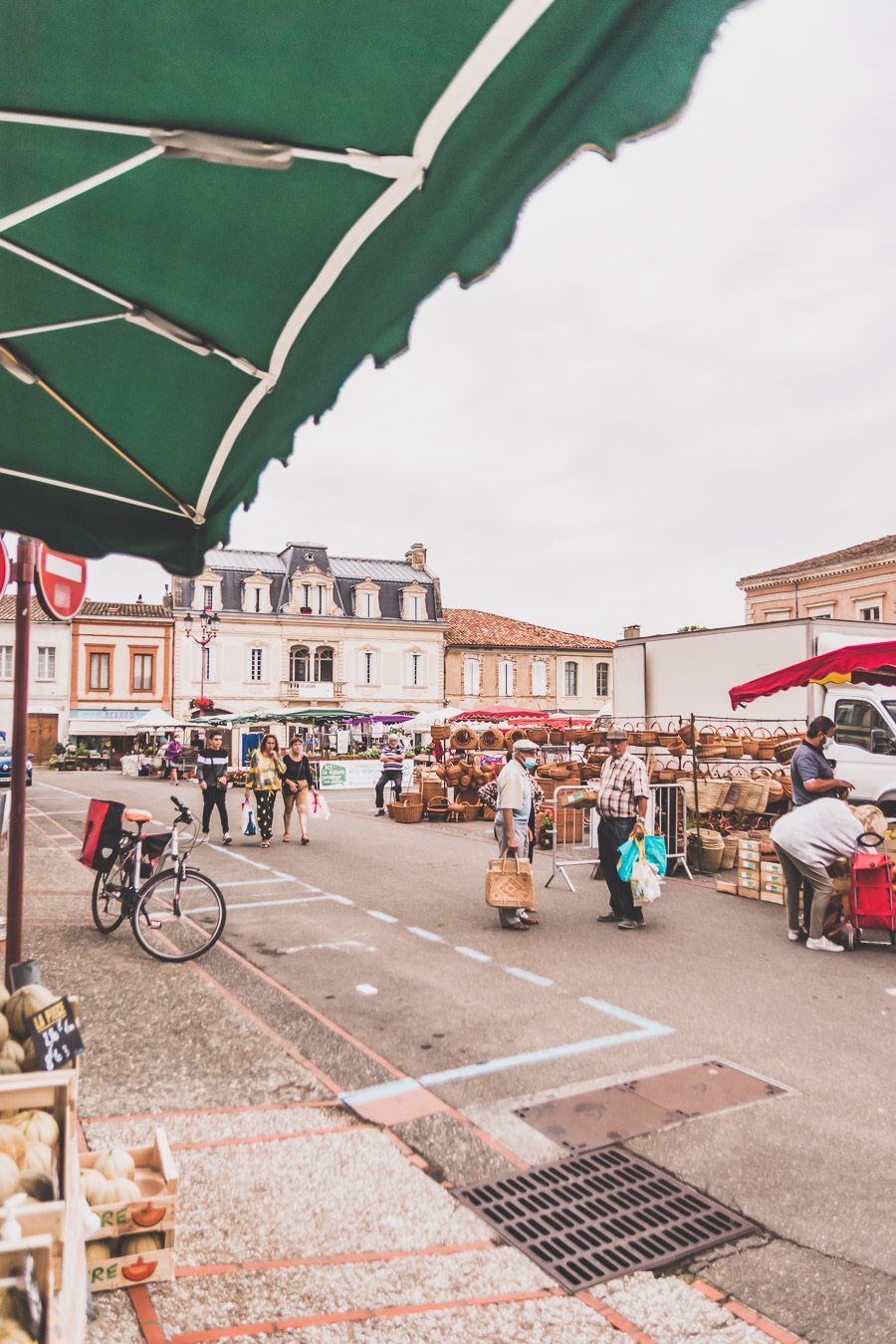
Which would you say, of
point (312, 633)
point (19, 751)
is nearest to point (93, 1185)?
point (19, 751)

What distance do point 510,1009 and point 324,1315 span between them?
342 cm

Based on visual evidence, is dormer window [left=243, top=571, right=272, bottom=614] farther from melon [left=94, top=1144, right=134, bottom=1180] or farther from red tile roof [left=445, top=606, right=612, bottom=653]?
melon [left=94, top=1144, right=134, bottom=1180]

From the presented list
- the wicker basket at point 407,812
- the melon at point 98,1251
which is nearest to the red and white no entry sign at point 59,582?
the melon at point 98,1251

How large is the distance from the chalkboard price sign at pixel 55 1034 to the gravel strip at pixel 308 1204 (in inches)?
39.2

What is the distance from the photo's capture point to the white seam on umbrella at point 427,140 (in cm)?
143

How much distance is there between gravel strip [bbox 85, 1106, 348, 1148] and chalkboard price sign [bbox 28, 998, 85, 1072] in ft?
4.79

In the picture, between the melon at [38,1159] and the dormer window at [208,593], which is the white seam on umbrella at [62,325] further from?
the dormer window at [208,593]

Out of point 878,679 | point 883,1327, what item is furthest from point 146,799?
point 883,1327

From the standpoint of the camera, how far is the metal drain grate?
11.0 ft

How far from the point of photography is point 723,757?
16.3 metres

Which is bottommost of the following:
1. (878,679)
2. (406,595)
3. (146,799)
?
(146,799)

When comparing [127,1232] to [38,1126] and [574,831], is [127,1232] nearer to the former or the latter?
[38,1126]

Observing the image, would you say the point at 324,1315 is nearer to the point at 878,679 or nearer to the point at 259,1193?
the point at 259,1193

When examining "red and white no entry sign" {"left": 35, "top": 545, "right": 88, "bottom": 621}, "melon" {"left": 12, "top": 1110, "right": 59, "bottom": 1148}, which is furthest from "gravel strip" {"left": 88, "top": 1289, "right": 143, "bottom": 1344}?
"red and white no entry sign" {"left": 35, "top": 545, "right": 88, "bottom": 621}
